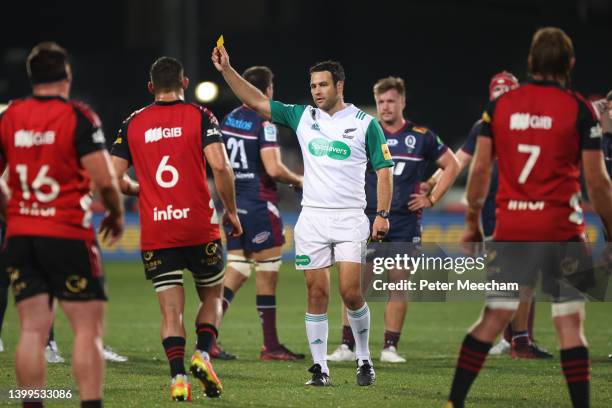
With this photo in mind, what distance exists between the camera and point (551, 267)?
629cm

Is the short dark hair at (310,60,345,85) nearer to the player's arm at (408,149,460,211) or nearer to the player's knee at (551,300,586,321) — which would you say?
the player's arm at (408,149,460,211)

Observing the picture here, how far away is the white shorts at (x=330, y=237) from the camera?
830 cm

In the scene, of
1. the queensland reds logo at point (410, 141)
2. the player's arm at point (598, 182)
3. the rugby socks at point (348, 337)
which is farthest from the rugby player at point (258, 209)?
the player's arm at point (598, 182)

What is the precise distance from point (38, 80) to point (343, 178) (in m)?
Answer: 2.88

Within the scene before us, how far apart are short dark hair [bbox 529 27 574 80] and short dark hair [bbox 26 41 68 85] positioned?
261 cm

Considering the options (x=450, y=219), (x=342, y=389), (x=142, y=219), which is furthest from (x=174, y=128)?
(x=450, y=219)

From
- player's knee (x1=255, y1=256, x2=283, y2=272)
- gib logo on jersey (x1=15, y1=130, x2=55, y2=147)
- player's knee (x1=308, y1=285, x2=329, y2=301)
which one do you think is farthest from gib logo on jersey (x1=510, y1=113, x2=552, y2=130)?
player's knee (x1=255, y1=256, x2=283, y2=272)

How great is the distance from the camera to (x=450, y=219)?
25.1 meters

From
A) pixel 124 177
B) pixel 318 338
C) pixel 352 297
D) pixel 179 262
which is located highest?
pixel 124 177

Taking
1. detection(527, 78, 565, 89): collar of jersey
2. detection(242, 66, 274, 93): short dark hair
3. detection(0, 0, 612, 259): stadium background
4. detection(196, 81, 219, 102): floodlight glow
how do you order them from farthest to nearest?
detection(0, 0, 612, 259): stadium background → detection(196, 81, 219, 102): floodlight glow → detection(242, 66, 274, 93): short dark hair → detection(527, 78, 565, 89): collar of jersey

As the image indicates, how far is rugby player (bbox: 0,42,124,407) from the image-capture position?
596cm

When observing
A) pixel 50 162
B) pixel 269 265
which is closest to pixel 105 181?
pixel 50 162

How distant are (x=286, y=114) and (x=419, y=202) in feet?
7.15

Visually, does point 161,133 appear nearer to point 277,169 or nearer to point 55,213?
point 55,213
